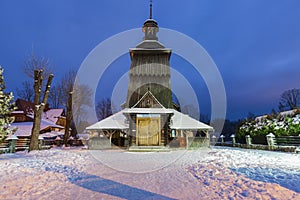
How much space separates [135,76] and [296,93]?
51.7 m

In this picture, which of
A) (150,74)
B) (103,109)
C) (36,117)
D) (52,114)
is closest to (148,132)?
(150,74)

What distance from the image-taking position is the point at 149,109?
1571 cm

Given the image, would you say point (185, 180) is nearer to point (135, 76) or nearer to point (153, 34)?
point (135, 76)

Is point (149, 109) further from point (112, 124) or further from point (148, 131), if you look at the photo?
point (112, 124)

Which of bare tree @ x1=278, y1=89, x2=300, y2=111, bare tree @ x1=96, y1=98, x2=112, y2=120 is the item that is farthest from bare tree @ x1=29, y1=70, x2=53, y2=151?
bare tree @ x1=278, y1=89, x2=300, y2=111

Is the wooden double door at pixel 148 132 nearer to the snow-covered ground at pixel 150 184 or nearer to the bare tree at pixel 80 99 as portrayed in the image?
the snow-covered ground at pixel 150 184

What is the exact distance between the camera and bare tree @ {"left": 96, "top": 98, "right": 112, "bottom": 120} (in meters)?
47.5

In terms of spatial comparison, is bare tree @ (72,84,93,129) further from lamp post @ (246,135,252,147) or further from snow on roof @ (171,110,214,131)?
lamp post @ (246,135,252,147)

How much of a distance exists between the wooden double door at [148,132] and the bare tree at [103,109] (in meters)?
31.9

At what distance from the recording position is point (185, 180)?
18.8ft

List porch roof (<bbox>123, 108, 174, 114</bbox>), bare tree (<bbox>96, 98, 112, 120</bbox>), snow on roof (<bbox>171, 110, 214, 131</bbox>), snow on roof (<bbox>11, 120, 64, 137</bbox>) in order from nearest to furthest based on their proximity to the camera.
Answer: porch roof (<bbox>123, 108, 174, 114</bbox>), snow on roof (<bbox>171, 110, 214, 131</bbox>), snow on roof (<bbox>11, 120, 64, 137</bbox>), bare tree (<bbox>96, 98, 112, 120</bbox>)

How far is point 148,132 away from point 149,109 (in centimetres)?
194

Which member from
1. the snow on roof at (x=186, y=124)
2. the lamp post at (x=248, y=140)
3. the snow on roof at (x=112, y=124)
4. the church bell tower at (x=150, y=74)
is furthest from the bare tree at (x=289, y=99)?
the snow on roof at (x=112, y=124)

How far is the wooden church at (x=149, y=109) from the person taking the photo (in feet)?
52.2
